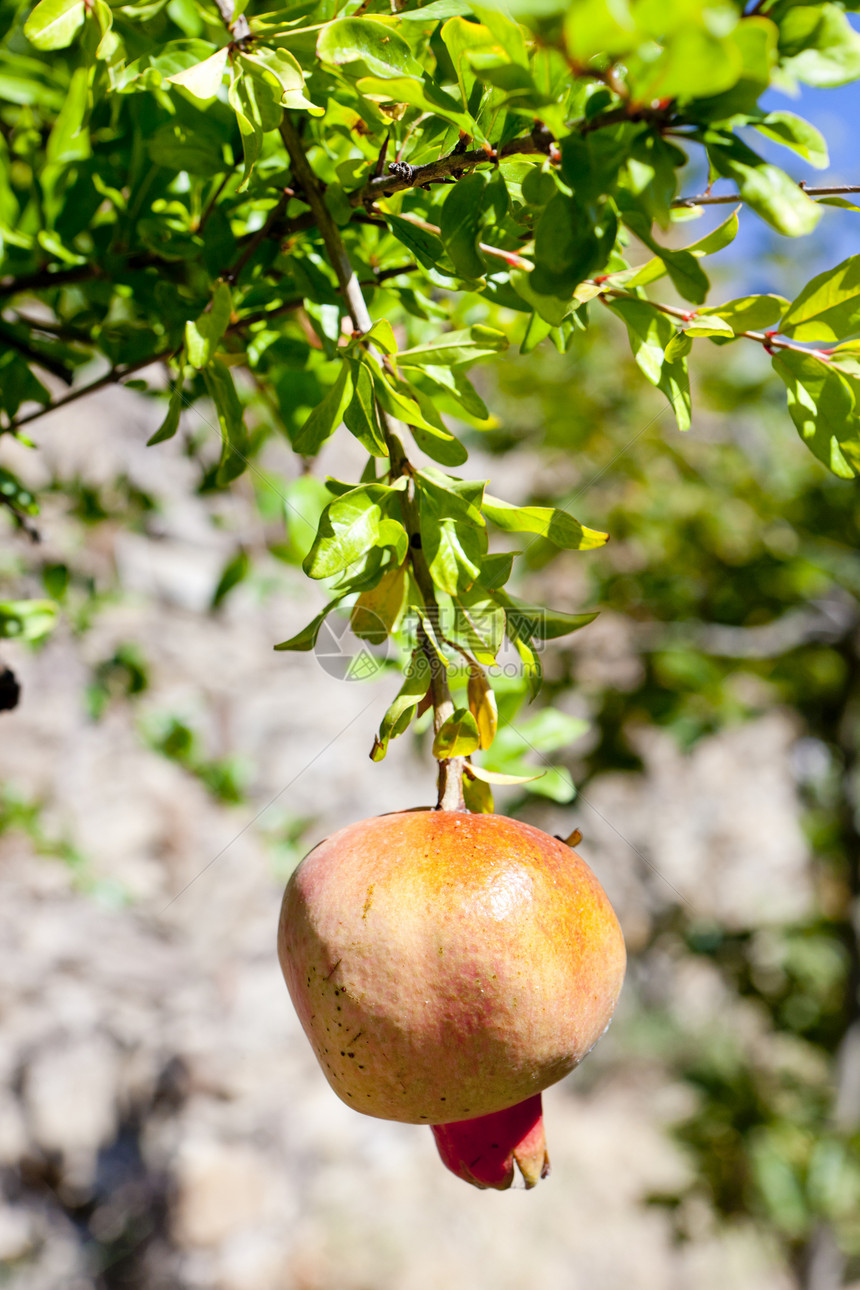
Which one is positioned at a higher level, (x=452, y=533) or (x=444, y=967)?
(x=452, y=533)

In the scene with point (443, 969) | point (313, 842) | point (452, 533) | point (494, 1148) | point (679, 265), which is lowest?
point (313, 842)

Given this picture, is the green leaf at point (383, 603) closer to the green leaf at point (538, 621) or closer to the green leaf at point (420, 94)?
the green leaf at point (538, 621)

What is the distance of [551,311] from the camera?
31cm

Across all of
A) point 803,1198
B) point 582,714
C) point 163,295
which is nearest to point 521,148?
point 163,295

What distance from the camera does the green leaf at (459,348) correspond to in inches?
15.7

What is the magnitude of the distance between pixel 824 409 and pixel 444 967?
0.85ft

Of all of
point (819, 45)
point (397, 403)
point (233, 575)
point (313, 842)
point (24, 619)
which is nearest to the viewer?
point (819, 45)

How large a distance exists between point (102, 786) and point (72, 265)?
2.28 metres

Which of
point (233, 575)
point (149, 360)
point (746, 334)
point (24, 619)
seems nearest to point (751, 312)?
point (746, 334)

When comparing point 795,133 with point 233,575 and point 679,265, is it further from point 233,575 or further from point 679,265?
point 233,575

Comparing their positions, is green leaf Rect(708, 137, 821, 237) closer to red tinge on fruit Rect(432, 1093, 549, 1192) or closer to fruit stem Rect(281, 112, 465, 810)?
fruit stem Rect(281, 112, 465, 810)

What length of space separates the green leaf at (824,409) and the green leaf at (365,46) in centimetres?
18

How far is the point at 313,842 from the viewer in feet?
7.25

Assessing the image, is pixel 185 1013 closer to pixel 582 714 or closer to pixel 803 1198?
pixel 582 714
